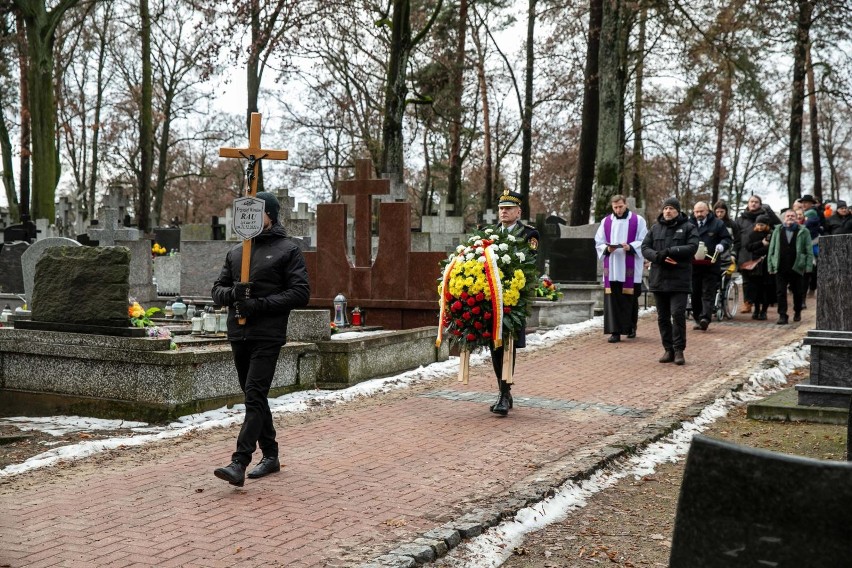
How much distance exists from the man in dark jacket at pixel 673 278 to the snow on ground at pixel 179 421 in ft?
9.51

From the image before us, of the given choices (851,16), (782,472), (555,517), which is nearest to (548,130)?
(851,16)

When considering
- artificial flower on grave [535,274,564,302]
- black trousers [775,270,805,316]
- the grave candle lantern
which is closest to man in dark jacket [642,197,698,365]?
the grave candle lantern

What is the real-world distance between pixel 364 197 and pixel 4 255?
29.9 ft

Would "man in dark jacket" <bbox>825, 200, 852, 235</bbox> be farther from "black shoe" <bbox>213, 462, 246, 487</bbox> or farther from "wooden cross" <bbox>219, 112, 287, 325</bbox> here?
"black shoe" <bbox>213, 462, 246, 487</bbox>

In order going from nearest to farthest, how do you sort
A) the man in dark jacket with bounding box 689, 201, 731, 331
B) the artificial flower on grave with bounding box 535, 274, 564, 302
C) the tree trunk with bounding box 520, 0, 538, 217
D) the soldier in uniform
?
the soldier in uniform
the man in dark jacket with bounding box 689, 201, 731, 331
the artificial flower on grave with bounding box 535, 274, 564, 302
the tree trunk with bounding box 520, 0, 538, 217

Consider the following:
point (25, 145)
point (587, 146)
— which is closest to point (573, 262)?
point (587, 146)

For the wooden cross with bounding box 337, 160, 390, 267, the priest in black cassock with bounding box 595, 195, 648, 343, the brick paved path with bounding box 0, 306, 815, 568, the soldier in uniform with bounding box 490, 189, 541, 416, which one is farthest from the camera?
the priest in black cassock with bounding box 595, 195, 648, 343

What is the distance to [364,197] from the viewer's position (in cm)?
1480

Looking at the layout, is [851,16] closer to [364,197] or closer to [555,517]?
[364,197]

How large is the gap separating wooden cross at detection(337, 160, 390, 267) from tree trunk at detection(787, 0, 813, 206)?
39.8 feet

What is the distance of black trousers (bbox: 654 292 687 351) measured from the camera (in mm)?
12867

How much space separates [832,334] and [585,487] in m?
3.60

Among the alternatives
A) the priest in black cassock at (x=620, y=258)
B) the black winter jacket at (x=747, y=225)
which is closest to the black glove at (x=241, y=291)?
the priest in black cassock at (x=620, y=258)

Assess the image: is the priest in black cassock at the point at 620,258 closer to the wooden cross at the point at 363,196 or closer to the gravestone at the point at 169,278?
the wooden cross at the point at 363,196
